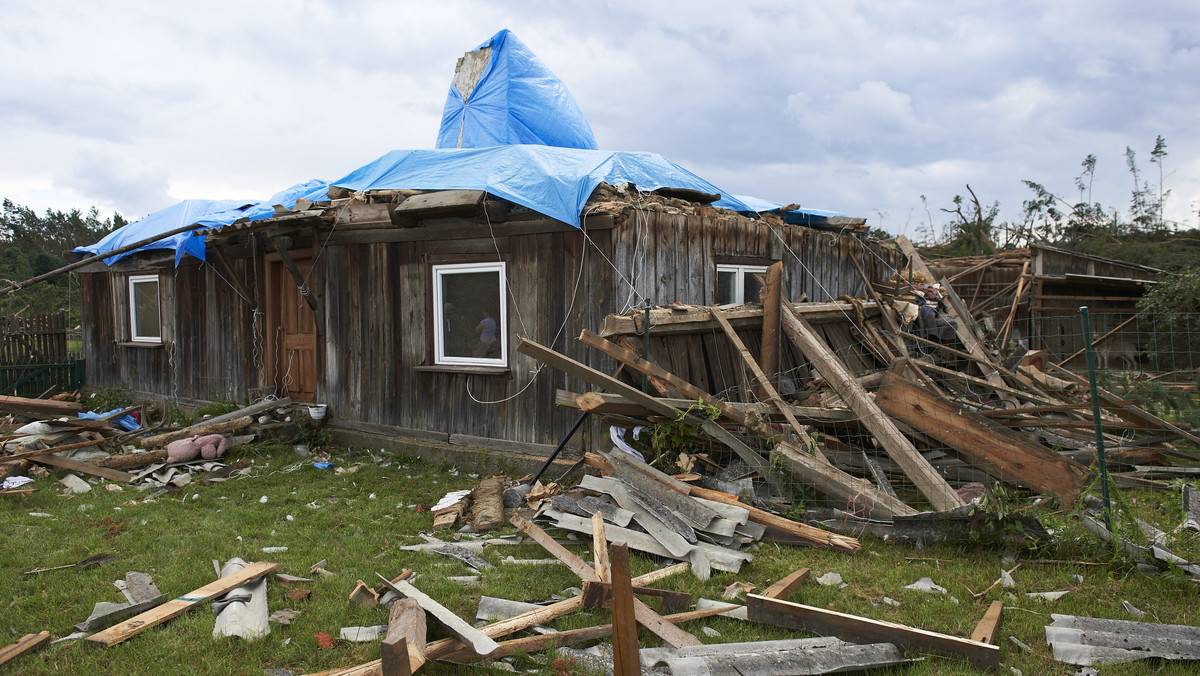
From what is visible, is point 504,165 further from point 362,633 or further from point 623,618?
point 623,618

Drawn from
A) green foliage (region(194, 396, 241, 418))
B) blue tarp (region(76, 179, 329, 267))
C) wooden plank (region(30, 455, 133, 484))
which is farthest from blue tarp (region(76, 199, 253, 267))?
wooden plank (region(30, 455, 133, 484))

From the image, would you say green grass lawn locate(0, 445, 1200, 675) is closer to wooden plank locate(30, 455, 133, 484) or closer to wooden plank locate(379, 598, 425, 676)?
wooden plank locate(379, 598, 425, 676)

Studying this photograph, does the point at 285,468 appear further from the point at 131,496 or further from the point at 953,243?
the point at 953,243

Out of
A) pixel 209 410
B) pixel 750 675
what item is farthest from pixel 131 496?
pixel 750 675

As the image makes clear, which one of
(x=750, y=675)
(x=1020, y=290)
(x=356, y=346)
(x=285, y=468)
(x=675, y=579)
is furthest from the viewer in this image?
(x=1020, y=290)

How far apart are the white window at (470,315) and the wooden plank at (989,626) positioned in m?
5.27

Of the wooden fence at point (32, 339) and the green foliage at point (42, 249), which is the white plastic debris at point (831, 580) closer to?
the wooden fence at point (32, 339)

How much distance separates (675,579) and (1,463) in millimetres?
7689

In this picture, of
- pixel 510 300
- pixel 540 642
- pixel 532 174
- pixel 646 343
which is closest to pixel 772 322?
pixel 646 343

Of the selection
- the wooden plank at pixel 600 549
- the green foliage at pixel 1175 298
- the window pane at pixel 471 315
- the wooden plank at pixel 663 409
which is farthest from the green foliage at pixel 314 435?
the green foliage at pixel 1175 298

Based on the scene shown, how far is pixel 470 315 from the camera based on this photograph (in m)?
8.26

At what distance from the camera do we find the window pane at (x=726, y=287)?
27.1ft

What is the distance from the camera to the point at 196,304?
11555 millimetres

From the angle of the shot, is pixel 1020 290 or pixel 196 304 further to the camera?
pixel 1020 290
